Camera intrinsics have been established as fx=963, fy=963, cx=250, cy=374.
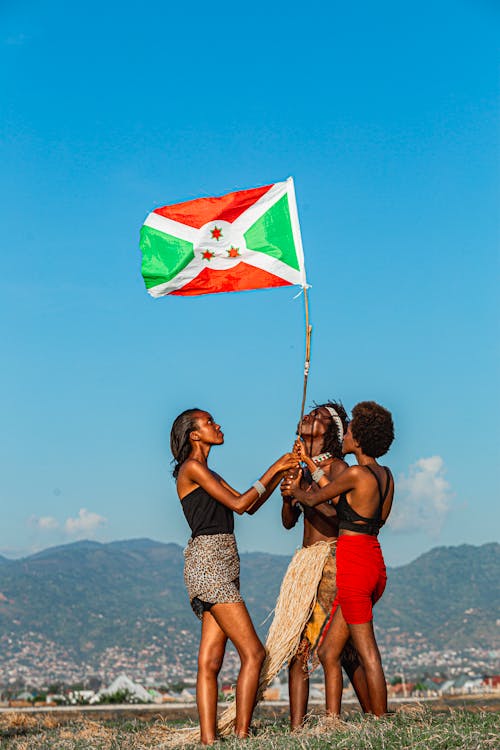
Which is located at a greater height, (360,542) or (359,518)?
(359,518)

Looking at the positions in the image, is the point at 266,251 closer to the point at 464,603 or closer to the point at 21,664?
the point at 21,664

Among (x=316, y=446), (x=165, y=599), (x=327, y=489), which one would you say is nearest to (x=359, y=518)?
(x=327, y=489)

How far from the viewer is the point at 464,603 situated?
247 feet

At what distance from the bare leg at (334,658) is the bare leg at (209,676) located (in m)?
0.77

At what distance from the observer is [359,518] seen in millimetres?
6953

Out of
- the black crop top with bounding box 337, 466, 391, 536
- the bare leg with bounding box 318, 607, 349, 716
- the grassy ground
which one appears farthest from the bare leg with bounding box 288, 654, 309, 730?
the black crop top with bounding box 337, 466, 391, 536

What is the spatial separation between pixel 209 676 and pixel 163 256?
3.51 m

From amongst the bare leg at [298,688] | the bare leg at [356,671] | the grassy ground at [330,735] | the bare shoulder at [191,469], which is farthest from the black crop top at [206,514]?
the grassy ground at [330,735]

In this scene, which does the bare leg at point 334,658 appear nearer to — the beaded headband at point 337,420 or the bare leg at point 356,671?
the bare leg at point 356,671

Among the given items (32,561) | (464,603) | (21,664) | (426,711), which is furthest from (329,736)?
(32,561)

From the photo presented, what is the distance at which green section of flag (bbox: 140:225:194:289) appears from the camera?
27.2 ft

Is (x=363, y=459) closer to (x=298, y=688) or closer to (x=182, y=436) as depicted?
(x=182, y=436)

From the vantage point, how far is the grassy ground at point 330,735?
5.61 m

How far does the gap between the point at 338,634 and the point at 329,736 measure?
115 centimetres
